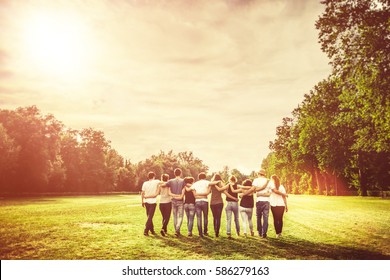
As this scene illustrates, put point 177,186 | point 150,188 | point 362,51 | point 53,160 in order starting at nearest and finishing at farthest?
point 177,186 → point 150,188 → point 362,51 → point 53,160

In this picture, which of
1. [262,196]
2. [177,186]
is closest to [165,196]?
[177,186]

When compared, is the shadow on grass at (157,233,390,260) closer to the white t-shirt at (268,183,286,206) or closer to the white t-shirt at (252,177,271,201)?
the white t-shirt at (268,183,286,206)

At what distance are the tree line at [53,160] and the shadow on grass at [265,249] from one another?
16.1 m

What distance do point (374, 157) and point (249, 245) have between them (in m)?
41.6

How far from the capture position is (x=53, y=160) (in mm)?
38594

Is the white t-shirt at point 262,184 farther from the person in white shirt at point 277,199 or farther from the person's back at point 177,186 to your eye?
the person's back at point 177,186

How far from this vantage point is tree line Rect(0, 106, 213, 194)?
2411 cm

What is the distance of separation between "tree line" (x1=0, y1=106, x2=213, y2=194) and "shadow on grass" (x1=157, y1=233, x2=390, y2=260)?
16107mm

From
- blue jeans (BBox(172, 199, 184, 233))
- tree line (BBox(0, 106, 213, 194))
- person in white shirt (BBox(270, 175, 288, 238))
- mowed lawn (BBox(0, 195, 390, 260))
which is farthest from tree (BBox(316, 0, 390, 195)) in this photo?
tree line (BBox(0, 106, 213, 194))

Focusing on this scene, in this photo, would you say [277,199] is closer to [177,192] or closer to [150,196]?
[177,192]

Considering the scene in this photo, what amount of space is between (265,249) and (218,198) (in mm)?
2666

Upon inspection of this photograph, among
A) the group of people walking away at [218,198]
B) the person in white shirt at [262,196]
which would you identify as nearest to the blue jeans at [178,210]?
the group of people walking away at [218,198]

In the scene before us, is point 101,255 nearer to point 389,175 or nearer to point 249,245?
point 249,245

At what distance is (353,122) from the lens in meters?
25.2
